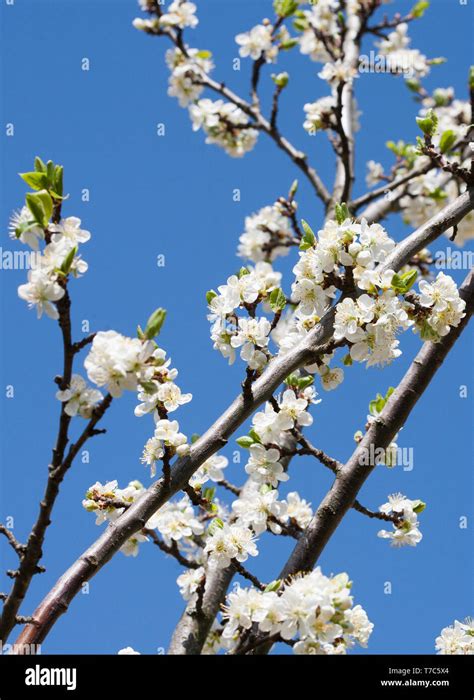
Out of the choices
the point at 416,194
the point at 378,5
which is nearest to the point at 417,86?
the point at 378,5

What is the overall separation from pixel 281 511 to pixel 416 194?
3.62 m

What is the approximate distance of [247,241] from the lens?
5988 mm

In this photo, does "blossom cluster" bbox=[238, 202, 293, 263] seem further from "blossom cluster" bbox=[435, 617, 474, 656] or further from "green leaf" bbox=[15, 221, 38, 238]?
"green leaf" bbox=[15, 221, 38, 238]

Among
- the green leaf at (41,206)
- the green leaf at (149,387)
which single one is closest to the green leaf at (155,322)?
the green leaf at (149,387)

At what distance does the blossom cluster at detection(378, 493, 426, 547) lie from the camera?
321 cm

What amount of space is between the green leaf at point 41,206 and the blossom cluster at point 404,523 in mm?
1908

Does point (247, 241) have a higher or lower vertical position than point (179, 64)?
lower

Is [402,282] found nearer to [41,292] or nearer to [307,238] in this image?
[307,238]

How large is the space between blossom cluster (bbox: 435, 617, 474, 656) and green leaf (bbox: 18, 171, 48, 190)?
2.49 metres

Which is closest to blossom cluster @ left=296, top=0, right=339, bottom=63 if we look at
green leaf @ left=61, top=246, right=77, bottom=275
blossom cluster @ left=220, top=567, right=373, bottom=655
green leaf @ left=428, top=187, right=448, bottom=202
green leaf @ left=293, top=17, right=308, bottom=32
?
green leaf @ left=293, top=17, right=308, bottom=32

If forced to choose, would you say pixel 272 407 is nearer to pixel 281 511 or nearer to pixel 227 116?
pixel 281 511

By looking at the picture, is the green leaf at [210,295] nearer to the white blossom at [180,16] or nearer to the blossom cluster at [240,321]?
the blossom cluster at [240,321]
